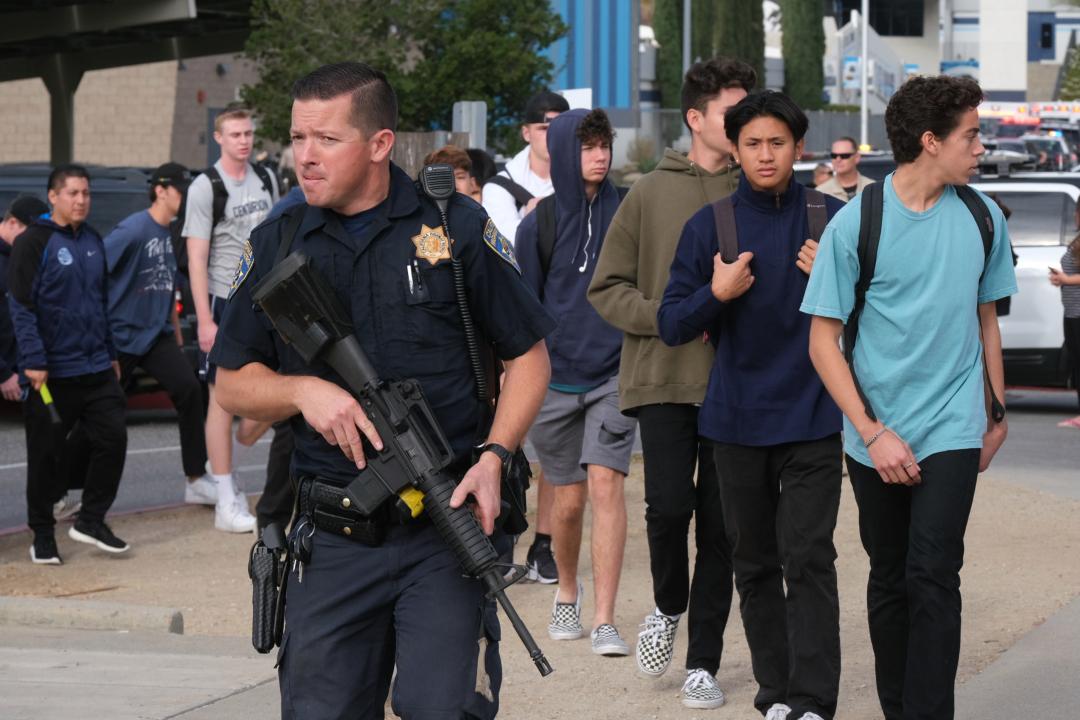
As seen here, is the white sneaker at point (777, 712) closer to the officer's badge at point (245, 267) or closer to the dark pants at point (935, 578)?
the dark pants at point (935, 578)

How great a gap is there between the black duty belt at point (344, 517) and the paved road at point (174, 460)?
560cm

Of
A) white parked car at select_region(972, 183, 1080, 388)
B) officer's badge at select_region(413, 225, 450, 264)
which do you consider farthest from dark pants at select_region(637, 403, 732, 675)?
white parked car at select_region(972, 183, 1080, 388)

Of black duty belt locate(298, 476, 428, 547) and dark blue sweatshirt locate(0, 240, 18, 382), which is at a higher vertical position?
black duty belt locate(298, 476, 428, 547)

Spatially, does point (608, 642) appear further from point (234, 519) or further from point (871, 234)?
point (234, 519)

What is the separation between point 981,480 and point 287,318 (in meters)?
7.27

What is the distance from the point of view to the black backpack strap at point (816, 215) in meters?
4.48

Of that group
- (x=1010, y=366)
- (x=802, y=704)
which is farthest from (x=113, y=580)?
(x=1010, y=366)

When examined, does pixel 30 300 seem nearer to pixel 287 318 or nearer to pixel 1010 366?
pixel 287 318

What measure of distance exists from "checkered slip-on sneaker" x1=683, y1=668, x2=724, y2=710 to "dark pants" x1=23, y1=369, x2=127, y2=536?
3.79m

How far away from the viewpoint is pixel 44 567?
7203mm

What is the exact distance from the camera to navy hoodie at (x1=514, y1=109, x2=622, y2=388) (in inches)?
230

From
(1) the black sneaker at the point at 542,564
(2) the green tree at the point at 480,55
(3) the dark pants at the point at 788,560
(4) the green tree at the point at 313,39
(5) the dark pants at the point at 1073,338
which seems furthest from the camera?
(2) the green tree at the point at 480,55

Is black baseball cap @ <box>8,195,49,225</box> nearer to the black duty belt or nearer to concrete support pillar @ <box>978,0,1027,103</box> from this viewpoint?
the black duty belt

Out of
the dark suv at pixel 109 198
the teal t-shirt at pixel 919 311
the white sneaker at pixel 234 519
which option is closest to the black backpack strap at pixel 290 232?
the teal t-shirt at pixel 919 311
